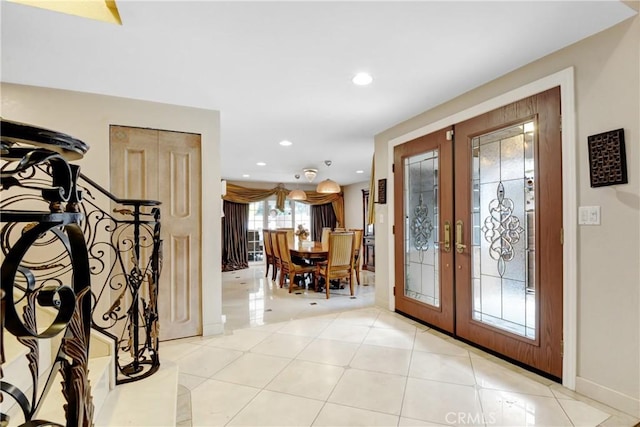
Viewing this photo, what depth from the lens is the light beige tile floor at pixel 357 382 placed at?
1.80 m

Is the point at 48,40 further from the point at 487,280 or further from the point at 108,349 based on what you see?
the point at 487,280

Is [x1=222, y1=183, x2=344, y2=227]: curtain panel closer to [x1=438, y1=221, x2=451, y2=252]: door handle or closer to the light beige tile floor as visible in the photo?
the light beige tile floor

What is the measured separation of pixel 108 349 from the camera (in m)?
1.85

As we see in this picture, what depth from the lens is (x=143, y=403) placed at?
1641mm

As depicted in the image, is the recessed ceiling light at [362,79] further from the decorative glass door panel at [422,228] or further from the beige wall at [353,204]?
the beige wall at [353,204]

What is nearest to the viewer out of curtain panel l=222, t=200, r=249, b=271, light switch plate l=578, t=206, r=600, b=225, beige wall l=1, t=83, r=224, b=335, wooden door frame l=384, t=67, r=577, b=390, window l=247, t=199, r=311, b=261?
light switch plate l=578, t=206, r=600, b=225

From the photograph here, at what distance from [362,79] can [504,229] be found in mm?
1635

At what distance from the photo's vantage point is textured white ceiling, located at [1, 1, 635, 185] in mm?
1707

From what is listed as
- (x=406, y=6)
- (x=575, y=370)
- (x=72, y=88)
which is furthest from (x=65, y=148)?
(x=575, y=370)

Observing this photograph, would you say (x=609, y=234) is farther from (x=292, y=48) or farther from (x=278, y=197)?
(x=278, y=197)

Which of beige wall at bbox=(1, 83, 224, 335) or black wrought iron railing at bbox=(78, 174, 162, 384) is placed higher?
beige wall at bbox=(1, 83, 224, 335)

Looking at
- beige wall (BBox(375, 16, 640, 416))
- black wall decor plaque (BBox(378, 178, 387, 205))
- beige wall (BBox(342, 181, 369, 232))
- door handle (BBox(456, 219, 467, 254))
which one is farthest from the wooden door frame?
beige wall (BBox(342, 181, 369, 232))

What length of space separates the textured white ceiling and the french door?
1.49ft

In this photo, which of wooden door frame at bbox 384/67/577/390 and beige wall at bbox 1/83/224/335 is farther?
beige wall at bbox 1/83/224/335
